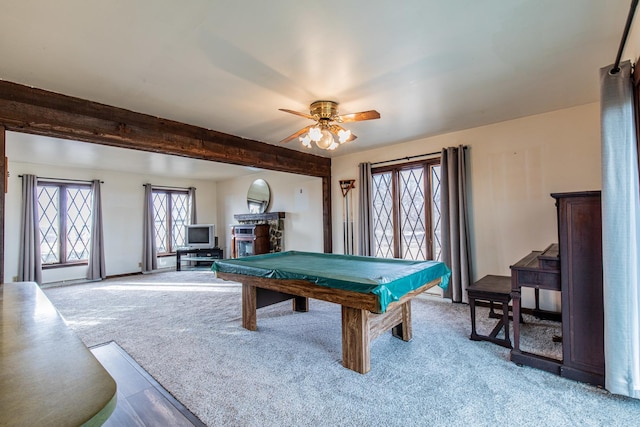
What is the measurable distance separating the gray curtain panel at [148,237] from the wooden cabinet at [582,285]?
7726 mm

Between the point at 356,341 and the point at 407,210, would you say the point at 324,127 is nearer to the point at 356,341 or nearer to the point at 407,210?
the point at 356,341

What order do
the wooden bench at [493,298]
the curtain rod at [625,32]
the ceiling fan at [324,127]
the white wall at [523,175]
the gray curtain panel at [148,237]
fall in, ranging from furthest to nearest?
1. the gray curtain panel at [148,237]
2. the white wall at [523,175]
3. the ceiling fan at [324,127]
4. the wooden bench at [493,298]
5. the curtain rod at [625,32]

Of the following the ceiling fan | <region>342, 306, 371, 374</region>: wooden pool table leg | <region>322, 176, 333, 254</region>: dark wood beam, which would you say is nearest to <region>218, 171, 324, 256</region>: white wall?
<region>322, 176, 333, 254</region>: dark wood beam

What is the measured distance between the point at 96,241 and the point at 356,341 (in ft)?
21.4

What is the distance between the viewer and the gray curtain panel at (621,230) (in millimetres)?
1841

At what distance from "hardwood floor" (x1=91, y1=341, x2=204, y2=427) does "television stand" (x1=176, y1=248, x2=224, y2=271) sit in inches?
204

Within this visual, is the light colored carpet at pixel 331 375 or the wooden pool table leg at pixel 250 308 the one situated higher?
the wooden pool table leg at pixel 250 308

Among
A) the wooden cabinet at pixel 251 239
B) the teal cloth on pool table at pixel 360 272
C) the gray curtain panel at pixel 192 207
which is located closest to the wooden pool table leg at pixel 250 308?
the teal cloth on pool table at pixel 360 272

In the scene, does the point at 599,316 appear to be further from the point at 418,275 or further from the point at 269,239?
the point at 269,239

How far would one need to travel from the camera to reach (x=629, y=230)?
1851 mm

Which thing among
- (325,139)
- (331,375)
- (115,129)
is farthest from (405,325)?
(115,129)

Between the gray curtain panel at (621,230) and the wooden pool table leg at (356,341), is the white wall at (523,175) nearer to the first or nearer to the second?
the gray curtain panel at (621,230)

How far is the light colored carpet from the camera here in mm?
1902

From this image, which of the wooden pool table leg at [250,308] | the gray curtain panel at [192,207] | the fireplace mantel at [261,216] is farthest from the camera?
the gray curtain panel at [192,207]
